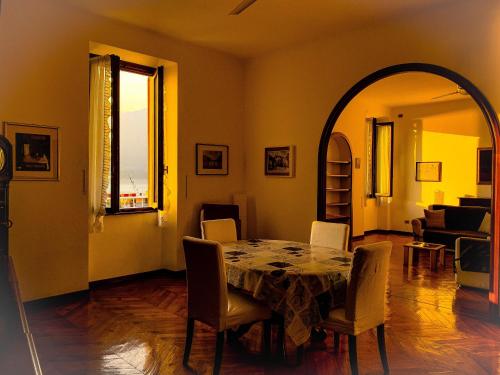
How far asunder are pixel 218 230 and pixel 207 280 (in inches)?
46.2

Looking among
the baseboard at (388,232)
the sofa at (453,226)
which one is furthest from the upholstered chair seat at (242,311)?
the baseboard at (388,232)

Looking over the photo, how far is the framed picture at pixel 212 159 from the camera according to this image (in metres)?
5.68

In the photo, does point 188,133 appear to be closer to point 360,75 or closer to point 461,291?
point 360,75

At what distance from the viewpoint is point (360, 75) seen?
4.90 metres

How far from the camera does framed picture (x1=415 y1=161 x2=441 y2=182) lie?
916 cm

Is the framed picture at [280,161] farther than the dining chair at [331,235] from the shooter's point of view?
Yes

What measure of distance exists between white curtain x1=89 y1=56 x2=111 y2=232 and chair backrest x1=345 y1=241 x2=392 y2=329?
10.5ft

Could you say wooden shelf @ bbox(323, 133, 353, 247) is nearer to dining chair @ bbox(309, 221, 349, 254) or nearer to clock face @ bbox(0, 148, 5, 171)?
dining chair @ bbox(309, 221, 349, 254)

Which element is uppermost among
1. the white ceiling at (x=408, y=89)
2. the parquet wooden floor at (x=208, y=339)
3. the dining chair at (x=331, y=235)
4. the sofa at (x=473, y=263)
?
the white ceiling at (x=408, y=89)

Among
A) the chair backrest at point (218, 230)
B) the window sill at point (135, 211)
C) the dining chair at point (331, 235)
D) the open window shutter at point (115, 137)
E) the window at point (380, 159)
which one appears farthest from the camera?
the window at point (380, 159)

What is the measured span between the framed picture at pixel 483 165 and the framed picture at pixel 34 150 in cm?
768

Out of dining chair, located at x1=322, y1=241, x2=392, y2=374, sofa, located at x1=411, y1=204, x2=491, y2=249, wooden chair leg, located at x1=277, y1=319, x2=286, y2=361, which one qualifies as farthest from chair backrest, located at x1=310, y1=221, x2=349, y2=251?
sofa, located at x1=411, y1=204, x2=491, y2=249

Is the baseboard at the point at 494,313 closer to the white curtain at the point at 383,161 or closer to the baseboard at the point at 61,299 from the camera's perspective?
the baseboard at the point at 61,299

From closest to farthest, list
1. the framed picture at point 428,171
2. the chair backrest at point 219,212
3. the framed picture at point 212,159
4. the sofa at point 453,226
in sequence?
the chair backrest at point 219,212 → the framed picture at point 212,159 → the sofa at point 453,226 → the framed picture at point 428,171
